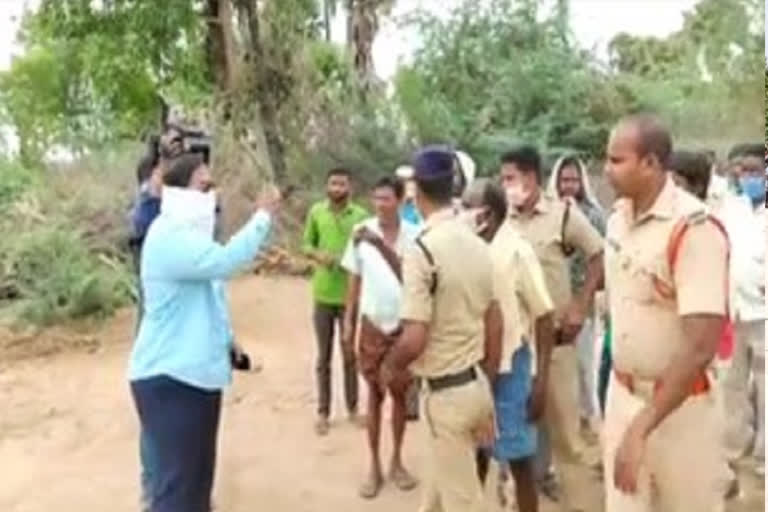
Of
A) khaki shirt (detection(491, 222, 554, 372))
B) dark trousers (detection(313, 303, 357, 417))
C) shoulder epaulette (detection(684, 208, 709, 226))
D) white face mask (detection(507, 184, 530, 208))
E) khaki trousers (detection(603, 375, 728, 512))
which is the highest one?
shoulder epaulette (detection(684, 208, 709, 226))

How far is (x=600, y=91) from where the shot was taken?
15.6 metres

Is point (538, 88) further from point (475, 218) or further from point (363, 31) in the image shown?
point (475, 218)

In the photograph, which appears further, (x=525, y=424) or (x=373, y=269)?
(x=373, y=269)

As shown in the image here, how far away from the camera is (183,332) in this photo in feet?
16.7

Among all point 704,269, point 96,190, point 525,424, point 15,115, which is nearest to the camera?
point 704,269

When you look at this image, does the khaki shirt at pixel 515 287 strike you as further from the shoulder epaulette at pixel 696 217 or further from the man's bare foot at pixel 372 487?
the man's bare foot at pixel 372 487

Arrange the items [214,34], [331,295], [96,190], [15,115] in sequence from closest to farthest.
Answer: [331,295] < [96,190] < [214,34] < [15,115]

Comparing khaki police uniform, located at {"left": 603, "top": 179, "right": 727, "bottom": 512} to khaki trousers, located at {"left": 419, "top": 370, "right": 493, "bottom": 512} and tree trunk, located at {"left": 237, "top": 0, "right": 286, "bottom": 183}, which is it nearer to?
khaki trousers, located at {"left": 419, "top": 370, "right": 493, "bottom": 512}

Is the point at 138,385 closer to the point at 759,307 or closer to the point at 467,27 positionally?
the point at 759,307

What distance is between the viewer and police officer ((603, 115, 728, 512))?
3795 millimetres

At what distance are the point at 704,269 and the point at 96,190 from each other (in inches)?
436

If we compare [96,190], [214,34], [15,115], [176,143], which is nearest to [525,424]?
[176,143]

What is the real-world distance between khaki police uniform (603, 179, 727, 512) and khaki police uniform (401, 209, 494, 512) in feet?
2.87

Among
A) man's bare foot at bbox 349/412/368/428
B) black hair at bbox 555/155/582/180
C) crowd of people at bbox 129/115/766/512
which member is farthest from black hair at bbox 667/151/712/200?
man's bare foot at bbox 349/412/368/428
